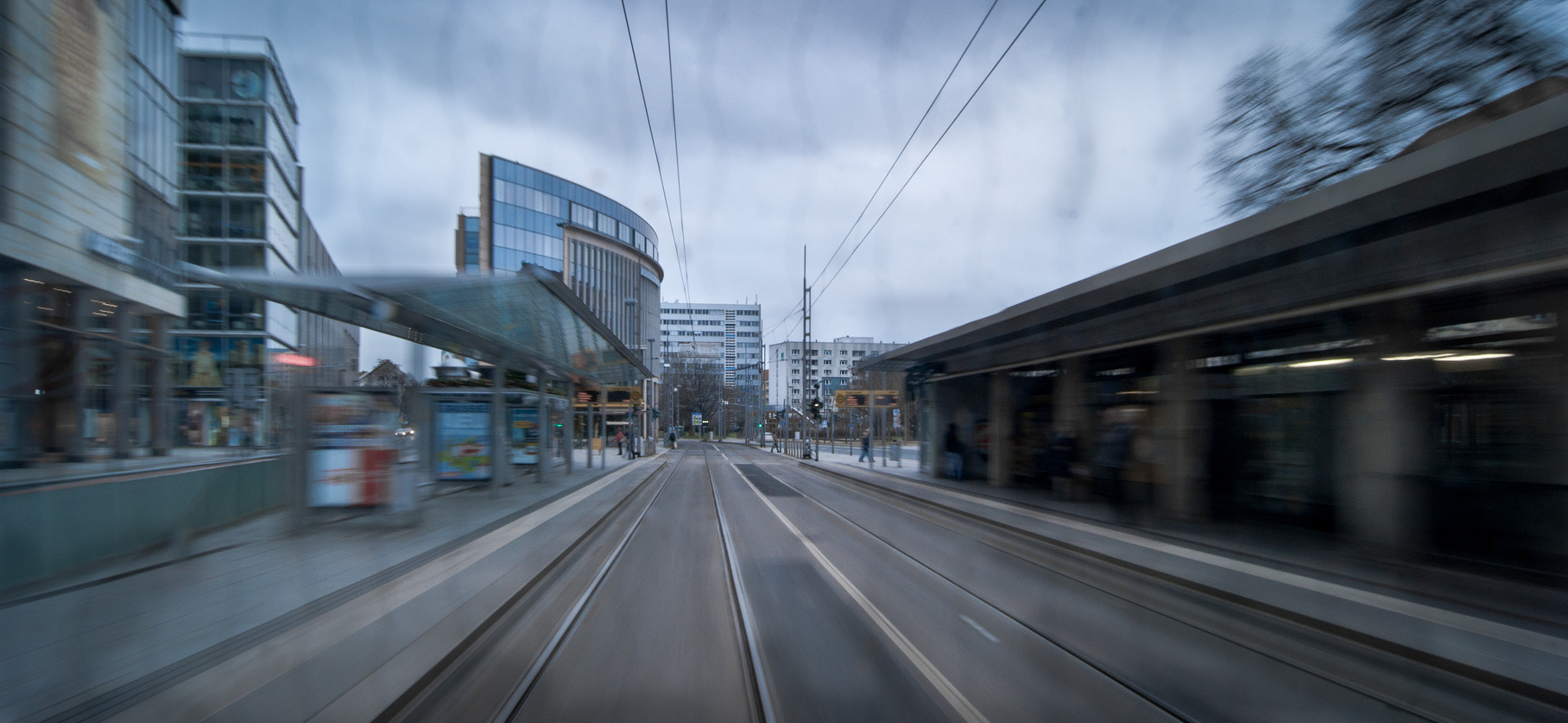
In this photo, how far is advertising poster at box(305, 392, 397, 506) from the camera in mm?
9672

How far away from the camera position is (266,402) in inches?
448

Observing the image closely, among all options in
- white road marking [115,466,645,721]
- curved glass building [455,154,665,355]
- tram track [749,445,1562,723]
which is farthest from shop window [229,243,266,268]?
curved glass building [455,154,665,355]

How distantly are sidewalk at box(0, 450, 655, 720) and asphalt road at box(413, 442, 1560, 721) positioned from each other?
6.43ft

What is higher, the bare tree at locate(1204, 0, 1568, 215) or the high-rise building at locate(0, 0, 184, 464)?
the bare tree at locate(1204, 0, 1568, 215)

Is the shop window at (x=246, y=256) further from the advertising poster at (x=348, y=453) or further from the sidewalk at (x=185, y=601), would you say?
the sidewalk at (x=185, y=601)

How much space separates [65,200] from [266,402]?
228 inches

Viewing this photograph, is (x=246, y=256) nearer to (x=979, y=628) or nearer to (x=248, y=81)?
(x=248, y=81)

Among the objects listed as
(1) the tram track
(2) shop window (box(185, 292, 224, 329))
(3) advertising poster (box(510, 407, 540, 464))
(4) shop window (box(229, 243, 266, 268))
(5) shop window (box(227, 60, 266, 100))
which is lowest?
(1) the tram track

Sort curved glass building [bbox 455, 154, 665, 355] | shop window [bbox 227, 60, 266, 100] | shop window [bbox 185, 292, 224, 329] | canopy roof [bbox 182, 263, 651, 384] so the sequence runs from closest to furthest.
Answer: shop window [bbox 227, 60, 266, 100] → canopy roof [bbox 182, 263, 651, 384] → shop window [bbox 185, 292, 224, 329] → curved glass building [bbox 455, 154, 665, 355]

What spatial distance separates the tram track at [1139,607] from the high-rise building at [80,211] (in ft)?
30.2

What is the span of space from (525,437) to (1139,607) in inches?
659

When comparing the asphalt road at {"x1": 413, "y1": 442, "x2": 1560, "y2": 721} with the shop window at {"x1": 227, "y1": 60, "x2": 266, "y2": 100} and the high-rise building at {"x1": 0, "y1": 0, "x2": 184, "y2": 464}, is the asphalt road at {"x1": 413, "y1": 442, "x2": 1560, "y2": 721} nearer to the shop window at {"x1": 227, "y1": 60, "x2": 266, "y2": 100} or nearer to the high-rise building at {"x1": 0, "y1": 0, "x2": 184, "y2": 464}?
the high-rise building at {"x1": 0, "y1": 0, "x2": 184, "y2": 464}

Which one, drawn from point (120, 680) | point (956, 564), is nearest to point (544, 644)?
point (120, 680)

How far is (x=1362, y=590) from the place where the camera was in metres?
6.58
